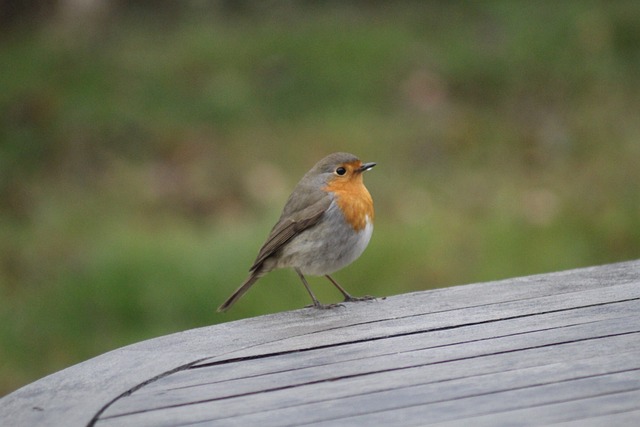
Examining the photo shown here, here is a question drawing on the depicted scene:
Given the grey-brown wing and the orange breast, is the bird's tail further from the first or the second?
the orange breast

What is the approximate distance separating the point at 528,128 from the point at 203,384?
7.45 metres

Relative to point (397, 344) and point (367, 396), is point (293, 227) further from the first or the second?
point (367, 396)

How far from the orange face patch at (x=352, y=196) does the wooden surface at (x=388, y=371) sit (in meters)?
1.25

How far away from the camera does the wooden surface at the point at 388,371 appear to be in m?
2.48

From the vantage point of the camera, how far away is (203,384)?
2.76 meters

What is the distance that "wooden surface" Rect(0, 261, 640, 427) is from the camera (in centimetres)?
248

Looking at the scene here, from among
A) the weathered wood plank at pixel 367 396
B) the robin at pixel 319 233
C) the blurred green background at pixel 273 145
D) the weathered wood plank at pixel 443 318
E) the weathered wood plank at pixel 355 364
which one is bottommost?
the weathered wood plank at pixel 367 396

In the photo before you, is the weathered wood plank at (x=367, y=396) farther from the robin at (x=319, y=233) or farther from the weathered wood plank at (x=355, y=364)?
the robin at (x=319, y=233)

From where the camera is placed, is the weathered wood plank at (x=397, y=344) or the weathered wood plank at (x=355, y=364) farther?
the weathered wood plank at (x=397, y=344)

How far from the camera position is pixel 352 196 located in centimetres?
478

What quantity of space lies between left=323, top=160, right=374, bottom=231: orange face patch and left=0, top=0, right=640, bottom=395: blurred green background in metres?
2.23

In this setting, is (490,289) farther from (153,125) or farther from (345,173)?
(153,125)

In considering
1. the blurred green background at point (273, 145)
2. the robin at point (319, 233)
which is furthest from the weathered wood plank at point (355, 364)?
the blurred green background at point (273, 145)

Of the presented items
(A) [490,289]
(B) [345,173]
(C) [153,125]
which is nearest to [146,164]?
(C) [153,125]
